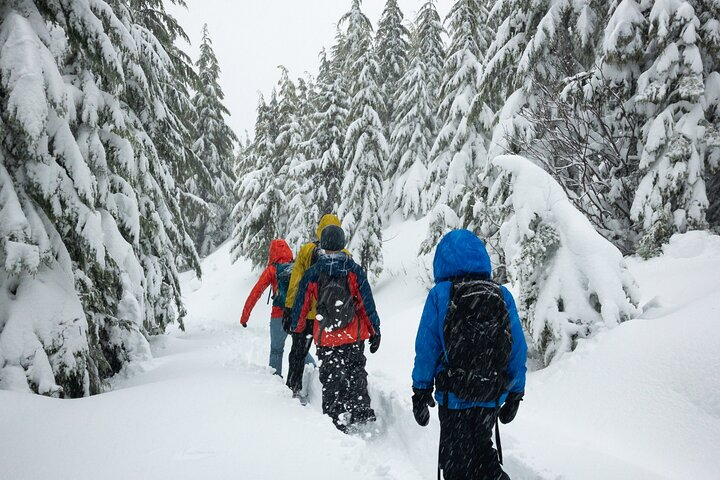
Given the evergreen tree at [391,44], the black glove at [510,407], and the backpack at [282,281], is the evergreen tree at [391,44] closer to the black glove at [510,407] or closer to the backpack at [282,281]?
the backpack at [282,281]

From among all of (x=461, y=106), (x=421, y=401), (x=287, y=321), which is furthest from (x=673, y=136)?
(x=461, y=106)

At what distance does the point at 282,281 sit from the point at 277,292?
0.82 ft

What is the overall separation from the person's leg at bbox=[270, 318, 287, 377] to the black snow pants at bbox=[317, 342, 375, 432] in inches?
82.6

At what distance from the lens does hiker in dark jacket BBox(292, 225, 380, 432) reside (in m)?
4.94

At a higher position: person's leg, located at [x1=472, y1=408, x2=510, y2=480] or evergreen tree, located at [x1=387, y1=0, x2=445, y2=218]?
evergreen tree, located at [x1=387, y1=0, x2=445, y2=218]

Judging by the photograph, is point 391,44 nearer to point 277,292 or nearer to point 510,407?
point 277,292

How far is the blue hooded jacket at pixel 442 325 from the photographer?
9.57ft

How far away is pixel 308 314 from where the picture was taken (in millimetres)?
5320

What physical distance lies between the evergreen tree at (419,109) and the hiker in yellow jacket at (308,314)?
15381 mm

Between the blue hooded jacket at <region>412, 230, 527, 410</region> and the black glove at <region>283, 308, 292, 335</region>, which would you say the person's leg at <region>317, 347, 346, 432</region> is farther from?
the blue hooded jacket at <region>412, 230, 527, 410</region>

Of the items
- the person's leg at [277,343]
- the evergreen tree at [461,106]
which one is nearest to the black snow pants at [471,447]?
the person's leg at [277,343]

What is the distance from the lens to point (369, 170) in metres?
17.3

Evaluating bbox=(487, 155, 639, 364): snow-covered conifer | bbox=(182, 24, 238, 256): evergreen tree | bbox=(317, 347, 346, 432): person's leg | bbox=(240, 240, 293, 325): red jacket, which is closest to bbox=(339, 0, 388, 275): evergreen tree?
bbox=(182, 24, 238, 256): evergreen tree

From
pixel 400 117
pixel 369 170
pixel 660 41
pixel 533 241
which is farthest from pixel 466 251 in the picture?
pixel 400 117
